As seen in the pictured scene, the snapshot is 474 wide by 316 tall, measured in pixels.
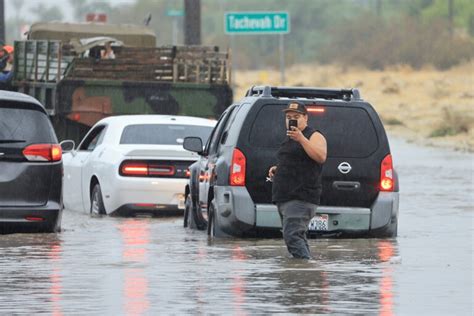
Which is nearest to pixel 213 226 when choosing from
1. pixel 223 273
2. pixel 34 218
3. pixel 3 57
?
pixel 34 218

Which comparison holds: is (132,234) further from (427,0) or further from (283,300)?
(427,0)

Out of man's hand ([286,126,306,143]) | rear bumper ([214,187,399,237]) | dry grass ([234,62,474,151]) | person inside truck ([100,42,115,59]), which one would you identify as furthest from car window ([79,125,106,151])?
Answer: dry grass ([234,62,474,151])

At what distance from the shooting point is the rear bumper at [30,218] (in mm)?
16766

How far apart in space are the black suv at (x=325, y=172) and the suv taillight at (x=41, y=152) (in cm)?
169

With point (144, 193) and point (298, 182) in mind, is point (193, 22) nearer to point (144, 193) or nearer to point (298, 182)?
point (144, 193)

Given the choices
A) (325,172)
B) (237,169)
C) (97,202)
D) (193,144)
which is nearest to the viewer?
(237,169)

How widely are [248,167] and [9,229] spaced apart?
2697 mm

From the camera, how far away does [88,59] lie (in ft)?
93.8

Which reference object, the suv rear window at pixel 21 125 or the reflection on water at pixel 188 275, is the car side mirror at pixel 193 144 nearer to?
the reflection on water at pixel 188 275

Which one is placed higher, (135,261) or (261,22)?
(261,22)

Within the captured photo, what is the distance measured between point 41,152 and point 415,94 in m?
67.8

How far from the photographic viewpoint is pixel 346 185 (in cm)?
1667

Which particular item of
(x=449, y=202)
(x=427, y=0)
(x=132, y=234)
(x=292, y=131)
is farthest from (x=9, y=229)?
(x=427, y=0)

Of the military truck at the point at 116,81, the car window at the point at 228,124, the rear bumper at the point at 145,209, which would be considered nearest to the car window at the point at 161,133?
the rear bumper at the point at 145,209
